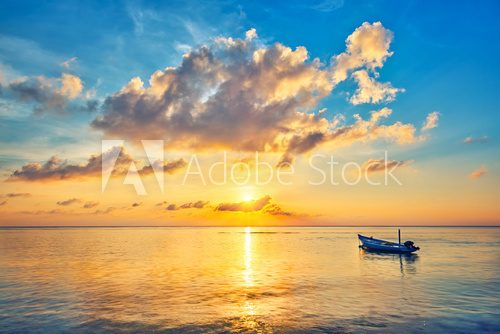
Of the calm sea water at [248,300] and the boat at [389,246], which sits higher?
the boat at [389,246]

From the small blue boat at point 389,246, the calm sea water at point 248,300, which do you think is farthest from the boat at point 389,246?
the calm sea water at point 248,300

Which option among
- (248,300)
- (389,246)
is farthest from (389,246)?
(248,300)

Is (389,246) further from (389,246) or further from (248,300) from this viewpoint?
(248,300)

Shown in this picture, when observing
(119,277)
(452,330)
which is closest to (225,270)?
(119,277)

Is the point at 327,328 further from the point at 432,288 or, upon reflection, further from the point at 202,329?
the point at 432,288

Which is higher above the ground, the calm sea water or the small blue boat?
the small blue boat

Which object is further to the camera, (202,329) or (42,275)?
(42,275)

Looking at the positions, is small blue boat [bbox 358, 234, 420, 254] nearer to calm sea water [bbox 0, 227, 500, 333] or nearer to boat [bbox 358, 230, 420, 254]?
boat [bbox 358, 230, 420, 254]

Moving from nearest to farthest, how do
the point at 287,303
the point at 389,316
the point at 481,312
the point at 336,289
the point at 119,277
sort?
1. the point at 389,316
2. the point at 481,312
3. the point at 287,303
4. the point at 336,289
5. the point at 119,277

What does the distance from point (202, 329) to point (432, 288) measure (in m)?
27.1

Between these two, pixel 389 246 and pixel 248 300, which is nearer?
pixel 248 300

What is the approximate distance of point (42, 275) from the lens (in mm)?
45250

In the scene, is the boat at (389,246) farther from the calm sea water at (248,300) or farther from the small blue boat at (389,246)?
the calm sea water at (248,300)

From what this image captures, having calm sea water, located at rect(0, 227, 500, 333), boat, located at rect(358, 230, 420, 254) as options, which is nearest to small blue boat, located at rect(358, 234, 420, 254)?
boat, located at rect(358, 230, 420, 254)
